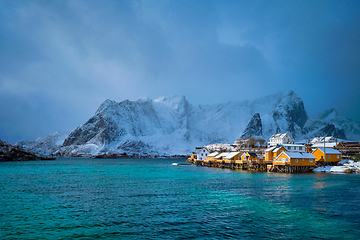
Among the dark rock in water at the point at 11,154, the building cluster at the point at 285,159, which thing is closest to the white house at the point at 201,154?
the building cluster at the point at 285,159

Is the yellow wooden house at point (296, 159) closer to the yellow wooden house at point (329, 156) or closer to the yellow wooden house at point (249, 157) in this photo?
the yellow wooden house at point (329, 156)

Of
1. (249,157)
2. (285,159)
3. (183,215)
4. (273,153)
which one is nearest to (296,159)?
(285,159)

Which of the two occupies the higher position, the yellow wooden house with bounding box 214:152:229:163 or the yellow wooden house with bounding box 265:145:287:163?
the yellow wooden house with bounding box 265:145:287:163

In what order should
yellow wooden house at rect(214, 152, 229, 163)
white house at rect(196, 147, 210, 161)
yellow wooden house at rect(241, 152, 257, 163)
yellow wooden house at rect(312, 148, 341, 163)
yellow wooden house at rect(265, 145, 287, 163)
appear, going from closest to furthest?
yellow wooden house at rect(312, 148, 341, 163) < yellow wooden house at rect(265, 145, 287, 163) < yellow wooden house at rect(241, 152, 257, 163) < yellow wooden house at rect(214, 152, 229, 163) < white house at rect(196, 147, 210, 161)

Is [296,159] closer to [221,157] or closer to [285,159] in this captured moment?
[285,159]

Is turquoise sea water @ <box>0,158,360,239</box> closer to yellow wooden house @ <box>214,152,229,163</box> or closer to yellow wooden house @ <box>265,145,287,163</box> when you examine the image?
yellow wooden house @ <box>265,145,287,163</box>

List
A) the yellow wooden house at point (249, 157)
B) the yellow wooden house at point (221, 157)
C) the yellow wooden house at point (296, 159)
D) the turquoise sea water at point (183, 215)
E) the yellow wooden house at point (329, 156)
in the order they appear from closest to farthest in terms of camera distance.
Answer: the turquoise sea water at point (183, 215)
the yellow wooden house at point (296, 159)
the yellow wooden house at point (329, 156)
the yellow wooden house at point (249, 157)
the yellow wooden house at point (221, 157)

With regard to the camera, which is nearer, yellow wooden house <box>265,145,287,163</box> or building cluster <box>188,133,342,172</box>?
building cluster <box>188,133,342,172</box>

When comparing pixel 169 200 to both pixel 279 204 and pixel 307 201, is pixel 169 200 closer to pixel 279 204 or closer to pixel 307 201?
pixel 279 204

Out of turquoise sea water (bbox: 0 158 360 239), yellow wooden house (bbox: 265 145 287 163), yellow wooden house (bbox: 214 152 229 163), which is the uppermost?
A: yellow wooden house (bbox: 265 145 287 163)

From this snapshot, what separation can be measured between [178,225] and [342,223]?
12515 mm

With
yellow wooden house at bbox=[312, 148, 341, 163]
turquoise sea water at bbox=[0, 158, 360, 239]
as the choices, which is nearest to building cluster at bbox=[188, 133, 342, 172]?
yellow wooden house at bbox=[312, 148, 341, 163]

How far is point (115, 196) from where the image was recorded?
102ft

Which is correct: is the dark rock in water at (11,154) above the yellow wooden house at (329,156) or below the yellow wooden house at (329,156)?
below
